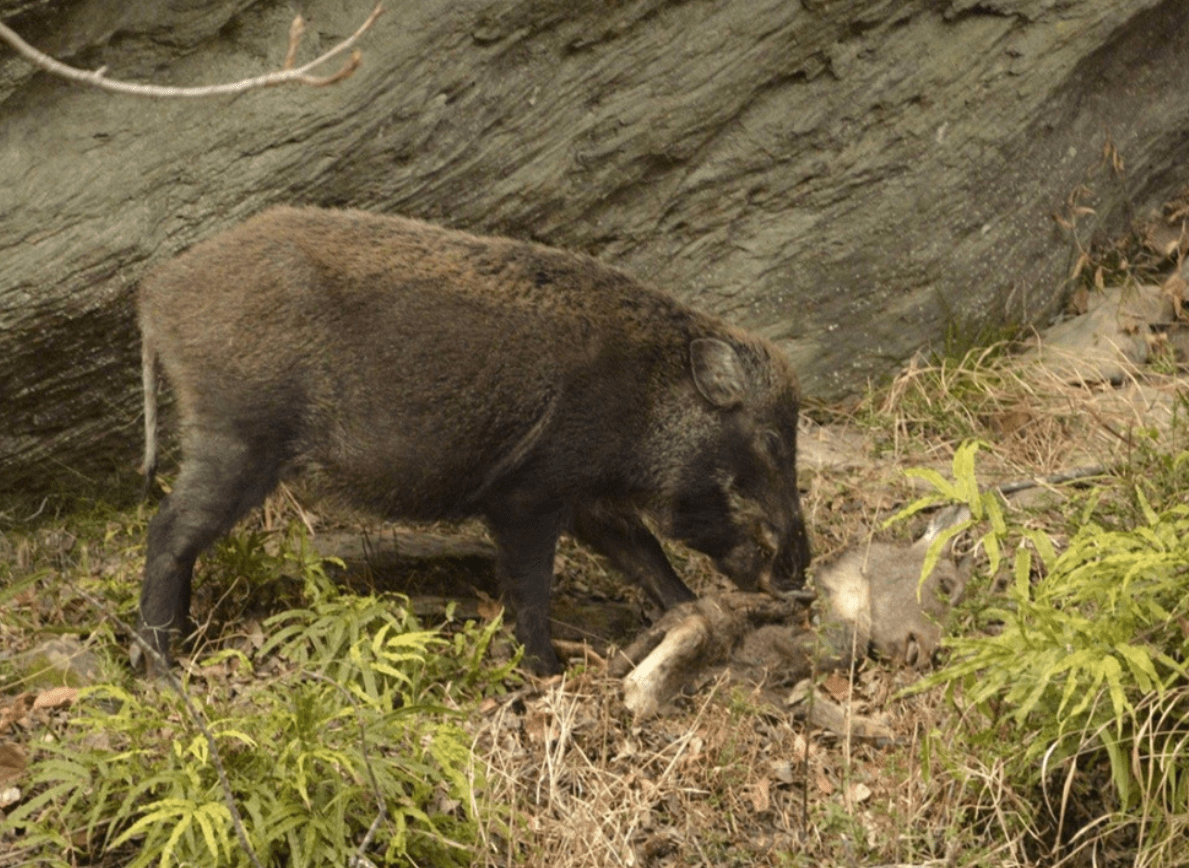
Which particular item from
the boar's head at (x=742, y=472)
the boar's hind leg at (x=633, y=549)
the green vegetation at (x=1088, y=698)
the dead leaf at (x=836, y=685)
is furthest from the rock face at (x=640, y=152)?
the green vegetation at (x=1088, y=698)

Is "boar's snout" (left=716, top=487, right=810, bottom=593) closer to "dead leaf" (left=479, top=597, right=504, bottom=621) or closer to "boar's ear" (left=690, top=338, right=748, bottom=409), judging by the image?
"boar's ear" (left=690, top=338, right=748, bottom=409)

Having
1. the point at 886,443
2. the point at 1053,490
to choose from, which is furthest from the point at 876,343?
the point at 1053,490

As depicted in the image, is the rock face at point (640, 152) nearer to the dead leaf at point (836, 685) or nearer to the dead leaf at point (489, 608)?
the dead leaf at point (489, 608)

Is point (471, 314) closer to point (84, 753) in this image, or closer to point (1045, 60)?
point (84, 753)

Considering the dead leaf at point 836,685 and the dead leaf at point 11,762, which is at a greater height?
the dead leaf at point 11,762

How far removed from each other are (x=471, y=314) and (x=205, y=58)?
1.61 metres

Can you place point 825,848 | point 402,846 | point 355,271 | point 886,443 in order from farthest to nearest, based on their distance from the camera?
point 886,443 → point 355,271 → point 825,848 → point 402,846

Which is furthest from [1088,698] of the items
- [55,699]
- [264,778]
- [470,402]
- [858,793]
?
[55,699]

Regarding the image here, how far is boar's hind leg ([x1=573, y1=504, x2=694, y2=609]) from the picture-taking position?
20.9 ft

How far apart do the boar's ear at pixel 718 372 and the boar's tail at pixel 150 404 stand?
6.57 feet

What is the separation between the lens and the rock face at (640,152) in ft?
20.6

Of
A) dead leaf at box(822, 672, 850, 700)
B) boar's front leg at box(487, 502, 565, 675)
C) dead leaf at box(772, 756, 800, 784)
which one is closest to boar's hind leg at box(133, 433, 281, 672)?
boar's front leg at box(487, 502, 565, 675)

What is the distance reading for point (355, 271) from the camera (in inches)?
226

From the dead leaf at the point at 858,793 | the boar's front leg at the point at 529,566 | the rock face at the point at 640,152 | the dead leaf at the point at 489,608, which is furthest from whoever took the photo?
the rock face at the point at 640,152
